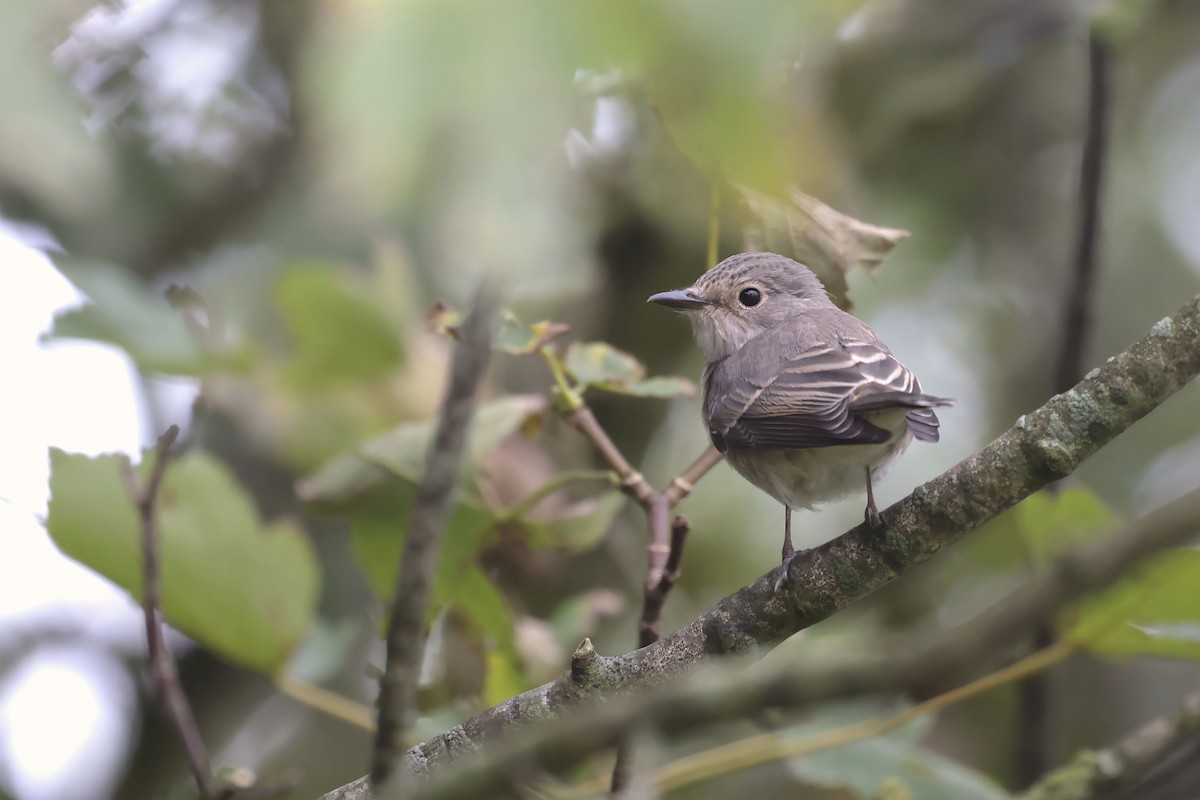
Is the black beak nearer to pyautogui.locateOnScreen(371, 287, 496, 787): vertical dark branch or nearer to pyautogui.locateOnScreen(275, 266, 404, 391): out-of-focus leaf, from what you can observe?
pyautogui.locateOnScreen(275, 266, 404, 391): out-of-focus leaf

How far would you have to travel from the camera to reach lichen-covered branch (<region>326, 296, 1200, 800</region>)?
203 centimetres

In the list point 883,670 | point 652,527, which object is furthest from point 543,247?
point 652,527

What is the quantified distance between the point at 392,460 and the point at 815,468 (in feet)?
3.71

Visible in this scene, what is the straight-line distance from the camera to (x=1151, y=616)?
260 centimetres

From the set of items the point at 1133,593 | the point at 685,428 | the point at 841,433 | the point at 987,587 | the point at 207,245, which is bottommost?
the point at 1133,593

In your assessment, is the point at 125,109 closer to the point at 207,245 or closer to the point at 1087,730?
the point at 207,245

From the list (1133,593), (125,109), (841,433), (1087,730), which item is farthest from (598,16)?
(1087,730)

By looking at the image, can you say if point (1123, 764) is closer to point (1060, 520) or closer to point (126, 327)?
point (1060, 520)

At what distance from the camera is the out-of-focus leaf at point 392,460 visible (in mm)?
2717

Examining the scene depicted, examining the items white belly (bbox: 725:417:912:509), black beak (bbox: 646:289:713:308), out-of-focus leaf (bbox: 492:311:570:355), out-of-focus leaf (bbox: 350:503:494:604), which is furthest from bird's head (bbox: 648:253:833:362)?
out-of-focus leaf (bbox: 350:503:494:604)

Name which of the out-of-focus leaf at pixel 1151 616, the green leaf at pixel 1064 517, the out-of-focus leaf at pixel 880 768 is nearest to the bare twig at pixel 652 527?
the out-of-focus leaf at pixel 880 768

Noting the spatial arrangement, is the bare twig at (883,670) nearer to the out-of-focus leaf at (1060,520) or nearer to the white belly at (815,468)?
the out-of-focus leaf at (1060,520)

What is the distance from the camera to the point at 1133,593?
2.53 metres

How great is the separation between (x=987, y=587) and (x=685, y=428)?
5.47 feet
